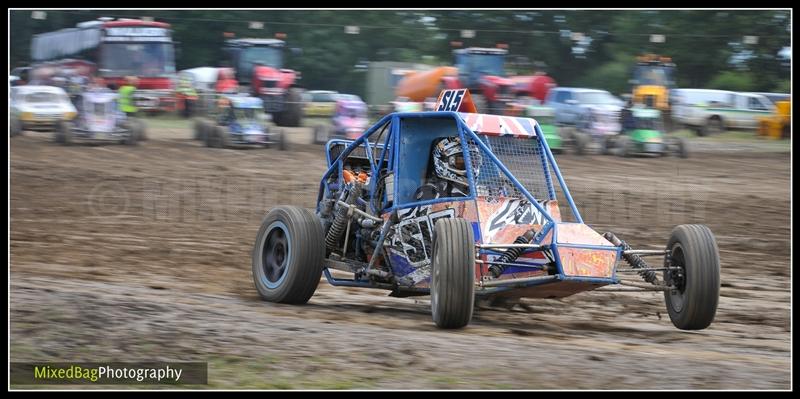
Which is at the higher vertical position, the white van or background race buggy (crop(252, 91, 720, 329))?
Result: the white van

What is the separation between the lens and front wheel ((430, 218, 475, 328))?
23.8 feet

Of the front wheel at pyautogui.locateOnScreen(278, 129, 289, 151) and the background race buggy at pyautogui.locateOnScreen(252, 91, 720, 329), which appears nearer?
the background race buggy at pyautogui.locateOnScreen(252, 91, 720, 329)

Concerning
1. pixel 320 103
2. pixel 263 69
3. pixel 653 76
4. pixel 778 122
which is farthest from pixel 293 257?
pixel 263 69

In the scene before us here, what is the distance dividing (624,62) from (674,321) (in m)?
19.0

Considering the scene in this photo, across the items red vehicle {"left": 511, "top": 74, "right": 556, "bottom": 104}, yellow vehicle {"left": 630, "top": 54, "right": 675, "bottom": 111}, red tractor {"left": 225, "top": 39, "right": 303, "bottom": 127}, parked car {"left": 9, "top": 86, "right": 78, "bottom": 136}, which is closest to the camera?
parked car {"left": 9, "top": 86, "right": 78, "bottom": 136}

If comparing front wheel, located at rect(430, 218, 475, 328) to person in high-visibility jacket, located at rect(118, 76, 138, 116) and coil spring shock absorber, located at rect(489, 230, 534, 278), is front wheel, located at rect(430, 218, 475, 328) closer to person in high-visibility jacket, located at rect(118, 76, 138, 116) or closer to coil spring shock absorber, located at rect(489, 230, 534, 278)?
coil spring shock absorber, located at rect(489, 230, 534, 278)

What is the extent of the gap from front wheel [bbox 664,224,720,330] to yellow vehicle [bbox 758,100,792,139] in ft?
53.2

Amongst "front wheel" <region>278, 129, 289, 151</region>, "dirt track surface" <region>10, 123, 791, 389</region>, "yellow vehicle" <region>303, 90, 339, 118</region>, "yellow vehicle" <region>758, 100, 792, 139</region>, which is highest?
"yellow vehicle" <region>303, 90, 339, 118</region>

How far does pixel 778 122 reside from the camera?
933 inches

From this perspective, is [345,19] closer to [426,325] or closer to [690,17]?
[690,17]

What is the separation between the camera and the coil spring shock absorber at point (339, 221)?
9086 mm

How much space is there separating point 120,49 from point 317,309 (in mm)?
21277

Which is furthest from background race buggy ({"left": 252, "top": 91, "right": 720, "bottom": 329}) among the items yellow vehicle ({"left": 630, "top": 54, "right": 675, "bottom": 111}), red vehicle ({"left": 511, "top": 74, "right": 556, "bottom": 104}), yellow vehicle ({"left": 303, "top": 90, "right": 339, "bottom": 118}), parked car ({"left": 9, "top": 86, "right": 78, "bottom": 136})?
yellow vehicle ({"left": 630, "top": 54, "right": 675, "bottom": 111})

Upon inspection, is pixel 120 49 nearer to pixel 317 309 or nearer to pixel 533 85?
pixel 533 85
